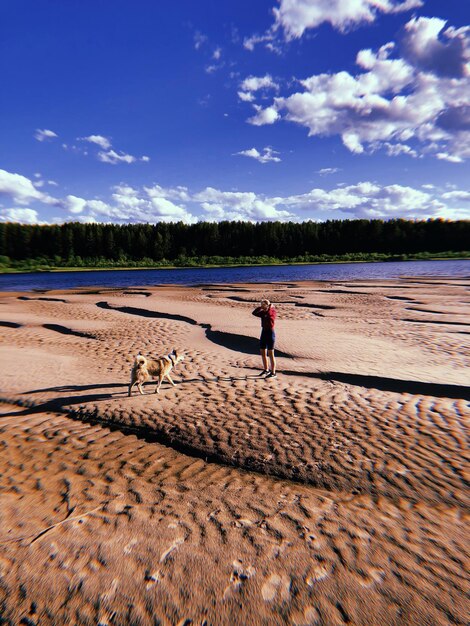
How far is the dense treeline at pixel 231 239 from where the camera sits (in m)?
102

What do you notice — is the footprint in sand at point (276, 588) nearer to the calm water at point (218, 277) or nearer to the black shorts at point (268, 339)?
the black shorts at point (268, 339)

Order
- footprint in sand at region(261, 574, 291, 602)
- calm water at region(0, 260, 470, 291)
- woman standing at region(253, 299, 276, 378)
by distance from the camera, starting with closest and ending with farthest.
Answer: footprint in sand at region(261, 574, 291, 602)
woman standing at region(253, 299, 276, 378)
calm water at region(0, 260, 470, 291)

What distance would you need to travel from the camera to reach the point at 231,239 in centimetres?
10844

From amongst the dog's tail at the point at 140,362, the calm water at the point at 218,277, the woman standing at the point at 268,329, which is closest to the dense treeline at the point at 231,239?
the calm water at the point at 218,277

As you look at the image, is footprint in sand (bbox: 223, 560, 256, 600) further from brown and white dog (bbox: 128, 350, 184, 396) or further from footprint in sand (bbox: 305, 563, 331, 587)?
brown and white dog (bbox: 128, 350, 184, 396)

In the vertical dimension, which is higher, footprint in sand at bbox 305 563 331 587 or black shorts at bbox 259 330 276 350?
black shorts at bbox 259 330 276 350

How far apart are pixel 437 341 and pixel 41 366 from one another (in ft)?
41.7

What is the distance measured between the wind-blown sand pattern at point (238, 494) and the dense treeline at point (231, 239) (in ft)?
321

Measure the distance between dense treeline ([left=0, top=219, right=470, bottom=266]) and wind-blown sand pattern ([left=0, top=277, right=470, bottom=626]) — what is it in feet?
321

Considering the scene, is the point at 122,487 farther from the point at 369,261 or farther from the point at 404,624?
the point at 369,261

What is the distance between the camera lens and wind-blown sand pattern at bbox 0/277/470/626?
2879 mm

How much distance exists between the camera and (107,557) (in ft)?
10.7

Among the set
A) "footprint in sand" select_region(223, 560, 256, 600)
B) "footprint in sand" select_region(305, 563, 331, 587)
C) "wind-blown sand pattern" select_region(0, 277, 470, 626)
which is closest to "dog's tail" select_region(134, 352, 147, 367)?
"wind-blown sand pattern" select_region(0, 277, 470, 626)

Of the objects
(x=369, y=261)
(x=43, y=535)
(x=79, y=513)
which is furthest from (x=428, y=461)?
(x=369, y=261)
